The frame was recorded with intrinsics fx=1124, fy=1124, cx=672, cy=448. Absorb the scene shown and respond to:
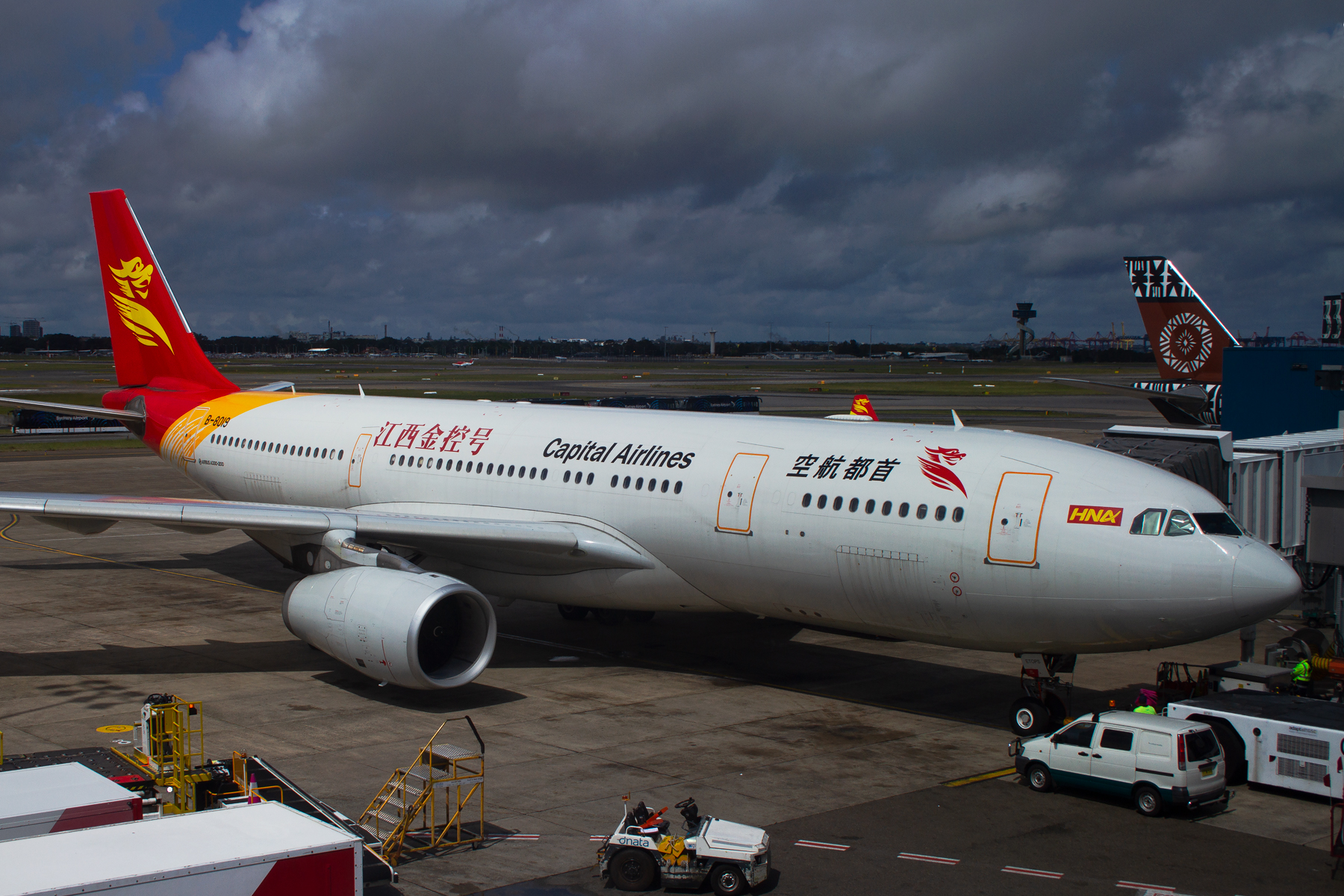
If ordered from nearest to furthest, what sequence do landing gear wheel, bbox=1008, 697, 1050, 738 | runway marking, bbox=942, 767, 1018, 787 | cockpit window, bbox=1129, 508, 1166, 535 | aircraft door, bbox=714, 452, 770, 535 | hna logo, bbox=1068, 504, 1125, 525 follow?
runway marking, bbox=942, 767, 1018, 787, cockpit window, bbox=1129, 508, 1166, 535, hna logo, bbox=1068, 504, 1125, 525, landing gear wheel, bbox=1008, 697, 1050, 738, aircraft door, bbox=714, 452, 770, 535

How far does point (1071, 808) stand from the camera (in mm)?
14211

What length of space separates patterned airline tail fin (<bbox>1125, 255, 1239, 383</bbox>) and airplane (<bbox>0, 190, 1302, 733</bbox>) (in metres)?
25.1

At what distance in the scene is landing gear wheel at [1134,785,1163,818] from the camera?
13.8m

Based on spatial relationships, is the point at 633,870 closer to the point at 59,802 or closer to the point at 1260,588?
the point at 59,802

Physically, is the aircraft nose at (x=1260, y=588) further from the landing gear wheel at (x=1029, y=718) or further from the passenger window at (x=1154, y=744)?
the landing gear wheel at (x=1029, y=718)

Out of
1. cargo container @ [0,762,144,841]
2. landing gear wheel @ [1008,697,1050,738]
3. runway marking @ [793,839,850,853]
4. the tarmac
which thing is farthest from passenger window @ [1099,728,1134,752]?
cargo container @ [0,762,144,841]

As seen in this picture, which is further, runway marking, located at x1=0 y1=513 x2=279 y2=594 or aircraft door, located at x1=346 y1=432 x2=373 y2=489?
runway marking, located at x1=0 y1=513 x2=279 y2=594

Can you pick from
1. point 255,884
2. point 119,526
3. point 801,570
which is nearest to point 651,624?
point 801,570

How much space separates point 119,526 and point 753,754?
99.6 ft

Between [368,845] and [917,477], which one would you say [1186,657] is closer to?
[917,477]

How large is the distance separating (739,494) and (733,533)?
669 millimetres

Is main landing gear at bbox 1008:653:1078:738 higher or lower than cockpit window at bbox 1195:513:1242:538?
lower

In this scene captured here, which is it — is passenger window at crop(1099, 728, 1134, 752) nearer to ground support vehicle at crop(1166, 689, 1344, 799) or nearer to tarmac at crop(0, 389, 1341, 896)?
tarmac at crop(0, 389, 1341, 896)

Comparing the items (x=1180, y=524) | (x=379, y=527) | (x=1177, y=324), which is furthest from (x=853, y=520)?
(x=1177, y=324)
